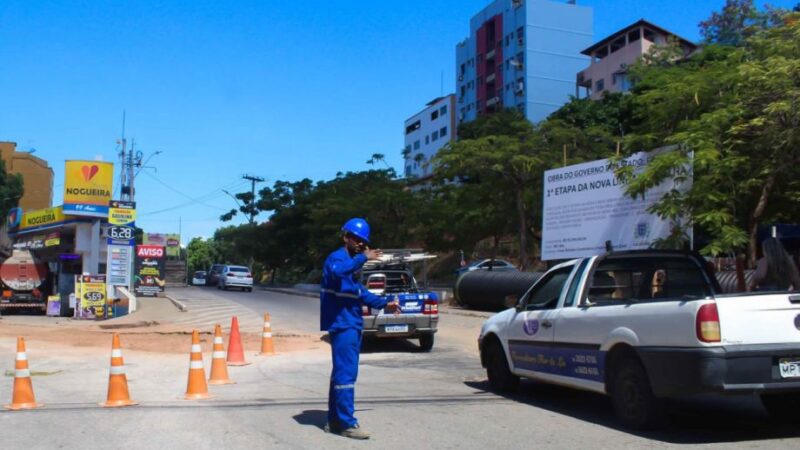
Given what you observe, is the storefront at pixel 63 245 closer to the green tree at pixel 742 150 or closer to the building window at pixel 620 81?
the green tree at pixel 742 150

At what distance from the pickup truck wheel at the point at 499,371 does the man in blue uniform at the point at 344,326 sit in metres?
3.05

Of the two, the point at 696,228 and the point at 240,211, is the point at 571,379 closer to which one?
the point at 696,228

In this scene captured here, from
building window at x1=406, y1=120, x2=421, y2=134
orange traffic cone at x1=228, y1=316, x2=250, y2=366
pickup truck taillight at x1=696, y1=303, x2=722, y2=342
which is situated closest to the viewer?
pickup truck taillight at x1=696, y1=303, x2=722, y2=342

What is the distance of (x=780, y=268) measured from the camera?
319 inches

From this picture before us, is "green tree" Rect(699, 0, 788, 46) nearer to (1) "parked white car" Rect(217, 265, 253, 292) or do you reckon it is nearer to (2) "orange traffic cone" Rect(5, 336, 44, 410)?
(1) "parked white car" Rect(217, 265, 253, 292)

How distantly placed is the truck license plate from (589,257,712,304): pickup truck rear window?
62.4 inches

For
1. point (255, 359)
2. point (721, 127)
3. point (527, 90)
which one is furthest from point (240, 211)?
point (721, 127)

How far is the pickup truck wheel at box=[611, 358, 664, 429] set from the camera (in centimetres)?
635

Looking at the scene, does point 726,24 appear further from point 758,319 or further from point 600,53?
point 758,319

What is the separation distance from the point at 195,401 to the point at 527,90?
2530 inches

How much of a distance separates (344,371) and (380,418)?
4.22 ft

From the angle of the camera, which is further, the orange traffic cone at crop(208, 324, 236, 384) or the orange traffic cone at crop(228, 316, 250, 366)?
the orange traffic cone at crop(228, 316, 250, 366)

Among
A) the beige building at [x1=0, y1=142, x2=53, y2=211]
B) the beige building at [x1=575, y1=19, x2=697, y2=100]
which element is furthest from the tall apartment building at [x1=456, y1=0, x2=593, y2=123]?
the beige building at [x1=0, y1=142, x2=53, y2=211]

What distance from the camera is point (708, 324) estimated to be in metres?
5.83
